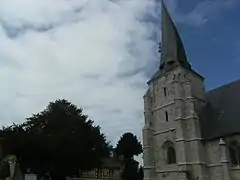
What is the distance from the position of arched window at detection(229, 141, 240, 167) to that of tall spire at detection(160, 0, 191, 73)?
10.6 metres

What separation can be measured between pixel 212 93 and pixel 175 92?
6.35 metres

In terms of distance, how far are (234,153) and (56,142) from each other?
18.3m

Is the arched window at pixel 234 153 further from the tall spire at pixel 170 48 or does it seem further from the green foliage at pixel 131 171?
the green foliage at pixel 131 171

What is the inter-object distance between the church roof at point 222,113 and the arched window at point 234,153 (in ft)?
3.59

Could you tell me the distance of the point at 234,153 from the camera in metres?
30.8

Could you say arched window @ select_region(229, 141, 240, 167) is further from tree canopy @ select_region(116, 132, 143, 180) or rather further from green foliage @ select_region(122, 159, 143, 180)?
tree canopy @ select_region(116, 132, 143, 180)

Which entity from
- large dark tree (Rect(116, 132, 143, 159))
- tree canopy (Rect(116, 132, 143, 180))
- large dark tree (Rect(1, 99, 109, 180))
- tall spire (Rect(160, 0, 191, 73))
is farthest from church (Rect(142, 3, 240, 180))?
large dark tree (Rect(116, 132, 143, 159))

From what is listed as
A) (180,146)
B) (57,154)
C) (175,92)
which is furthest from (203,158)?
(57,154)

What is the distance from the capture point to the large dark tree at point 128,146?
202 feet

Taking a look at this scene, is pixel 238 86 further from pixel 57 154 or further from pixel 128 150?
pixel 128 150

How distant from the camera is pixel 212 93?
38812mm

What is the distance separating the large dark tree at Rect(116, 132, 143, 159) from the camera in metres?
61.5

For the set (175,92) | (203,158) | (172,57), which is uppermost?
(172,57)

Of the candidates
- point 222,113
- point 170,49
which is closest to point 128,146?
point 170,49
